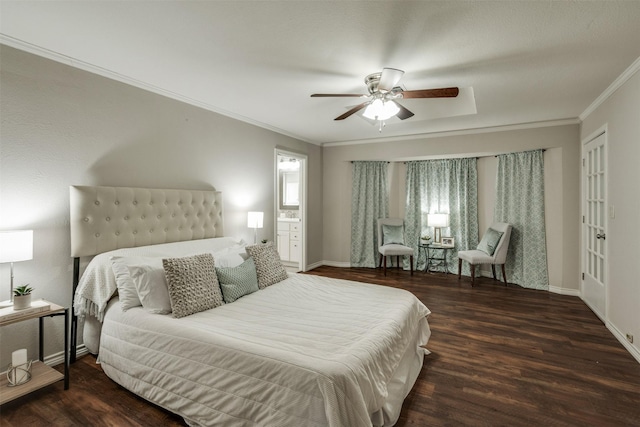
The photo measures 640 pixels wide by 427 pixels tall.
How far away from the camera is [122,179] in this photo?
290cm

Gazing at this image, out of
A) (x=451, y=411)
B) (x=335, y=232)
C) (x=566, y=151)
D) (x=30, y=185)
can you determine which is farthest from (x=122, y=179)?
(x=566, y=151)

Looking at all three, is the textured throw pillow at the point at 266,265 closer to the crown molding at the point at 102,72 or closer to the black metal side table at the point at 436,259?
the crown molding at the point at 102,72

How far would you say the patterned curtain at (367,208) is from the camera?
593 cm

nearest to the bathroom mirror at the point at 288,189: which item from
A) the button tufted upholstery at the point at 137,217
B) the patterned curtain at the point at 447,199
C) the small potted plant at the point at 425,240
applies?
the patterned curtain at the point at 447,199

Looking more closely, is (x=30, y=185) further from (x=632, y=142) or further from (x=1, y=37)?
(x=632, y=142)

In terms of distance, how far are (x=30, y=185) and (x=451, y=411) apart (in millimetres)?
3339

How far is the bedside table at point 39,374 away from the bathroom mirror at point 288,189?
15.2ft

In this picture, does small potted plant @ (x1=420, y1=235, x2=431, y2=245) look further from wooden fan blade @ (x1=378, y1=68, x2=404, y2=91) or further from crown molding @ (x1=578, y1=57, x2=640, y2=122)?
wooden fan blade @ (x1=378, y1=68, x2=404, y2=91)

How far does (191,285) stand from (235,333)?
64 cm

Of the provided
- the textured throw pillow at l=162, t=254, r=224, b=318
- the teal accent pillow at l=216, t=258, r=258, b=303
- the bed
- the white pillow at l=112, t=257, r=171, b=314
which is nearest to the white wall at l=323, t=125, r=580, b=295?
the bed

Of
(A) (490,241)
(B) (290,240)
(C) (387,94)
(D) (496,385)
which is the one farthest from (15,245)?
(A) (490,241)

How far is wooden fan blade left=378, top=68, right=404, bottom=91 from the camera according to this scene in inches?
89.6

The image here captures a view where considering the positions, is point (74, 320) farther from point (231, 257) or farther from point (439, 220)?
point (439, 220)

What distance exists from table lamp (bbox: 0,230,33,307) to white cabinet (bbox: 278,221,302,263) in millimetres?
4019
